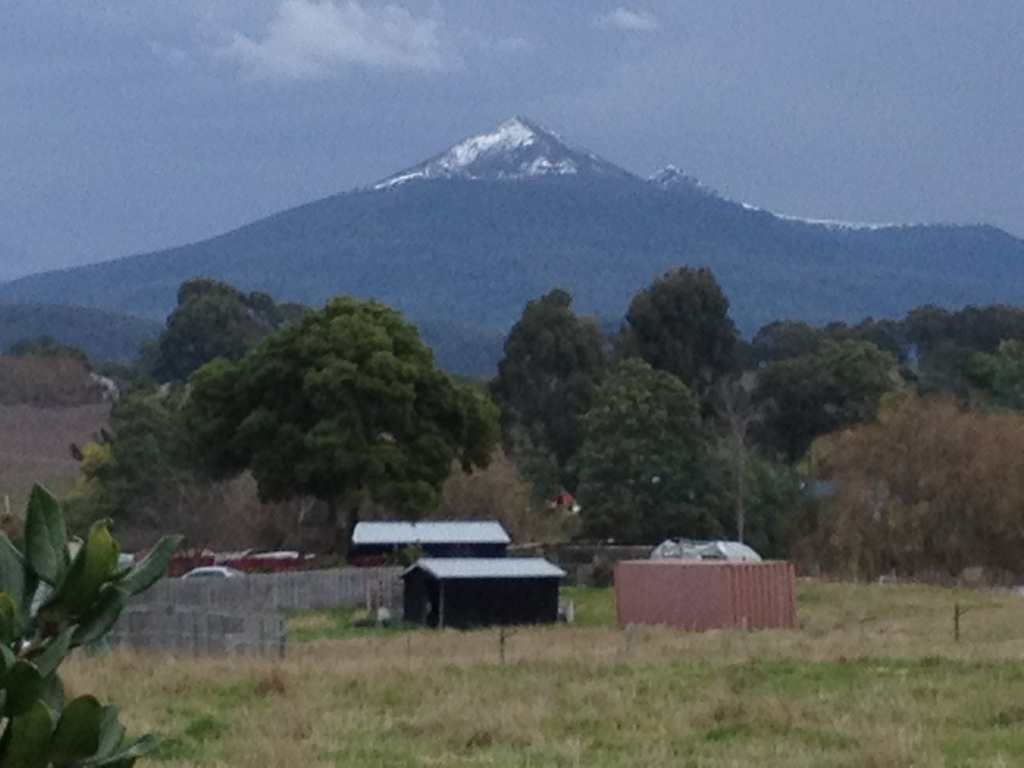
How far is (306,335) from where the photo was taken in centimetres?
4759

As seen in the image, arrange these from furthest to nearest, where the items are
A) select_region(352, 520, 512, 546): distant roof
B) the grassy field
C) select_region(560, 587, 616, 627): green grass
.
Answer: select_region(352, 520, 512, 546): distant roof, select_region(560, 587, 616, 627): green grass, the grassy field

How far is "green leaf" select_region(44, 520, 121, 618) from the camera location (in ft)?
11.9

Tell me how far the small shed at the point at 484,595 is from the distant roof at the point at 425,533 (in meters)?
7.71

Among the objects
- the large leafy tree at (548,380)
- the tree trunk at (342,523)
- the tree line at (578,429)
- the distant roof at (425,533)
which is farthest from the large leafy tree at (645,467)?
the large leafy tree at (548,380)

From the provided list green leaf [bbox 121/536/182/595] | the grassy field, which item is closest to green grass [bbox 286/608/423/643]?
the grassy field

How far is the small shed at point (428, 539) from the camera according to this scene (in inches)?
1816

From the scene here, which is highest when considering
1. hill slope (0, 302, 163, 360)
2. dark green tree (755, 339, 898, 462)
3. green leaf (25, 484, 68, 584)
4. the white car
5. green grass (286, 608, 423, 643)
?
hill slope (0, 302, 163, 360)

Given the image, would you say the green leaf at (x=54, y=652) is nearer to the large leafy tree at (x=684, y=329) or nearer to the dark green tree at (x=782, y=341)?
the large leafy tree at (x=684, y=329)

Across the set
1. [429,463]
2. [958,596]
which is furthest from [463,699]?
[429,463]

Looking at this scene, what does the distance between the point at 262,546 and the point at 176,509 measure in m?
3.04

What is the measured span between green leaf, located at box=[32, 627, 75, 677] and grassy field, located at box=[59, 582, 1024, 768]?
28.2 feet

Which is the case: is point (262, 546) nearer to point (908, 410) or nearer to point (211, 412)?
point (211, 412)

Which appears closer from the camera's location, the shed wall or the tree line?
the shed wall

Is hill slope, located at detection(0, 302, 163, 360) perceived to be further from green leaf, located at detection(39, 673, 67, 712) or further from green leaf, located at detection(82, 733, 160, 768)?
green leaf, located at detection(39, 673, 67, 712)
